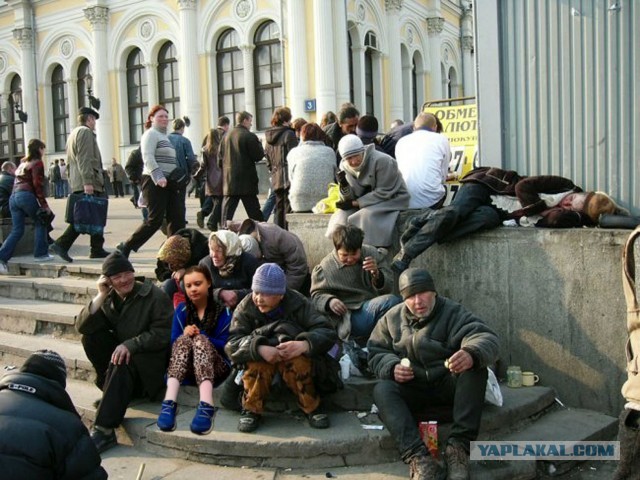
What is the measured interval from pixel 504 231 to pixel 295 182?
2.68 m

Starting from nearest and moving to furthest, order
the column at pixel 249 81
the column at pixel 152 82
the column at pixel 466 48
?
the column at pixel 249 81, the column at pixel 152 82, the column at pixel 466 48

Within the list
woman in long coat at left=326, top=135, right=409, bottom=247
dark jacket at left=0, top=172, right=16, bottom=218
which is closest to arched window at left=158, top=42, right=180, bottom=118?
dark jacket at left=0, top=172, right=16, bottom=218

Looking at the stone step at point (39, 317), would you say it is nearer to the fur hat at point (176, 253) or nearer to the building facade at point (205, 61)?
the fur hat at point (176, 253)

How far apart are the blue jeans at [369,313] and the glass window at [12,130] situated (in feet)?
87.5

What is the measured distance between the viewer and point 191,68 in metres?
23.2

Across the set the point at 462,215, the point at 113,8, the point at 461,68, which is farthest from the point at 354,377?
the point at 461,68

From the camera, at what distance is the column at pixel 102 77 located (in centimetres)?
2509

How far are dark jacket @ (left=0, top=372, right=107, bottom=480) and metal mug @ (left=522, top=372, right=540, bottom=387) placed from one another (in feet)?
11.6

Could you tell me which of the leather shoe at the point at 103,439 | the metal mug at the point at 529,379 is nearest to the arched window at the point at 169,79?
the leather shoe at the point at 103,439

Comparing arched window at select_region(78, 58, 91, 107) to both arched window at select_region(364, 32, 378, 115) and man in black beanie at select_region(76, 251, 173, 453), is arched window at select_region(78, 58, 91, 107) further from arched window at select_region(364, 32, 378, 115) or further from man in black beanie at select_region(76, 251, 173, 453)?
man in black beanie at select_region(76, 251, 173, 453)

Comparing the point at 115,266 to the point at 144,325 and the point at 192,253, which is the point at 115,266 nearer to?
the point at 144,325

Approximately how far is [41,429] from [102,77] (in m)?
24.4

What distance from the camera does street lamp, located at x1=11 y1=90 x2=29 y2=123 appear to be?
27594 millimetres

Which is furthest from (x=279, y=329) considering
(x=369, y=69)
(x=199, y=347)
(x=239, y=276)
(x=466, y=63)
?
(x=466, y=63)
